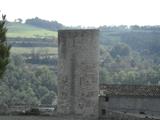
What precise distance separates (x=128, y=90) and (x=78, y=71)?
6.42 metres

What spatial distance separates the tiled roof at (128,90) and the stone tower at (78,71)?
151 inches

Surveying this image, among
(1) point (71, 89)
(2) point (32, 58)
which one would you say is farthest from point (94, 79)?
(2) point (32, 58)

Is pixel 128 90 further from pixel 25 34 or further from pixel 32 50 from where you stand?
pixel 25 34

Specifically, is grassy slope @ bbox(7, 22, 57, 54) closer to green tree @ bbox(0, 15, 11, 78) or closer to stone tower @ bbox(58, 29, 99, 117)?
stone tower @ bbox(58, 29, 99, 117)

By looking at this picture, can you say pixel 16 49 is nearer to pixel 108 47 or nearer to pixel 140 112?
pixel 108 47

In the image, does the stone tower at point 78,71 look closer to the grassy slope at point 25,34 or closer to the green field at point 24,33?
the grassy slope at point 25,34

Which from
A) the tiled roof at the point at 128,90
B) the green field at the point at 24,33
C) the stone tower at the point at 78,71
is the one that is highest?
the stone tower at the point at 78,71

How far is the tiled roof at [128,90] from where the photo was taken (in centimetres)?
3941

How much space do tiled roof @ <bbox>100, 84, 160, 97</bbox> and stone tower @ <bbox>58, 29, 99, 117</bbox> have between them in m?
3.83

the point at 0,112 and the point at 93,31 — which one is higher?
the point at 93,31

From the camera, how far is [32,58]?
453ft

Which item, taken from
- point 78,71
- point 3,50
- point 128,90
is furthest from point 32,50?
point 3,50

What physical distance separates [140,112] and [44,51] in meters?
105

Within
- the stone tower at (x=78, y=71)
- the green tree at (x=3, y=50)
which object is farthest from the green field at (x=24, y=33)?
the green tree at (x=3, y=50)
